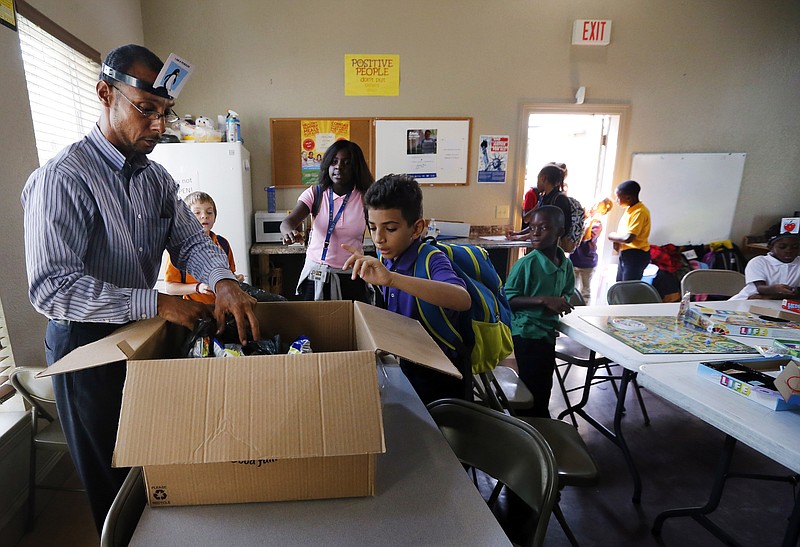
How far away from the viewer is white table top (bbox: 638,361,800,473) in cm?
109

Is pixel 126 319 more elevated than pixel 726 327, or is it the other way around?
pixel 126 319

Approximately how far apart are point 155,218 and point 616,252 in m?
4.63

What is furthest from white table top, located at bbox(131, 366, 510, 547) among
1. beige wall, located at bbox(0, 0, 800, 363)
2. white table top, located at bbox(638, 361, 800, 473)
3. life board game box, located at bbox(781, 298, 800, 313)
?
beige wall, located at bbox(0, 0, 800, 363)

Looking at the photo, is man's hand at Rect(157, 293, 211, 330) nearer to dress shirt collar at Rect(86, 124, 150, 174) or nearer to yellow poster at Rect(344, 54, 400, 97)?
dress shirt collar at Rect(86, 124, 150, 174)

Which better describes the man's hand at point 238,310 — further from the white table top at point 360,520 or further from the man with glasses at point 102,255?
the white table top at point 360,520

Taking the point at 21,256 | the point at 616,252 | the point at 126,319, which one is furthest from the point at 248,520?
the point at 616,252

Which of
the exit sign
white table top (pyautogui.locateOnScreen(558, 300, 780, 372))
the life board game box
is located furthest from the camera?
the exit sign

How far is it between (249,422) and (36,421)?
5.55ft

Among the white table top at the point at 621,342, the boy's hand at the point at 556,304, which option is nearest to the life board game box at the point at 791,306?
the white table top at the point at 621,342

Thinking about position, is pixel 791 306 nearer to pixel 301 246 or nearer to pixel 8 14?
pixel 301 246

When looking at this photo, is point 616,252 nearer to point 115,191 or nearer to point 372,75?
point 372,75

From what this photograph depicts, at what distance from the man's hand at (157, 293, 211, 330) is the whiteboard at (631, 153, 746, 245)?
4.73 meters

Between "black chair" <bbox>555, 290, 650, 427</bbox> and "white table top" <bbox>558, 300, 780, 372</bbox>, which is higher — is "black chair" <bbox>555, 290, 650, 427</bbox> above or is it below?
below

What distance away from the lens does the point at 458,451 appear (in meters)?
1.16
